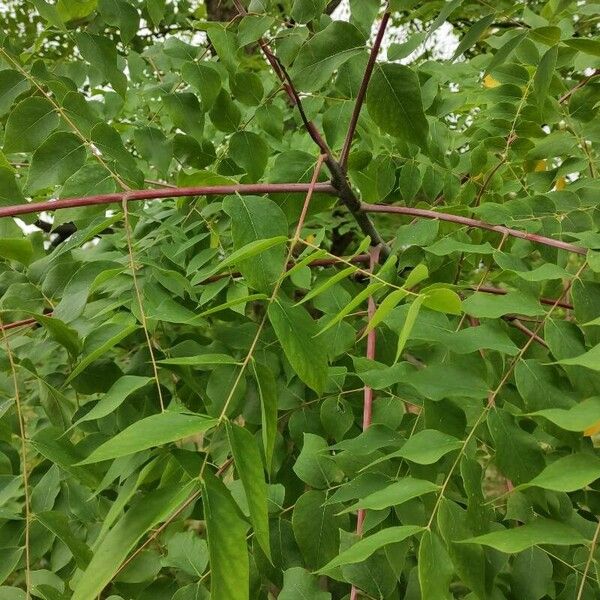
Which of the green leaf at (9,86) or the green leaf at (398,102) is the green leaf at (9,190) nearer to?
the green leaf at (9,86)

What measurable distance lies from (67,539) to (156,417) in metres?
0.20

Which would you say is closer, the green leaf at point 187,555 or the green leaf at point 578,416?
the green leaf at point 578,416

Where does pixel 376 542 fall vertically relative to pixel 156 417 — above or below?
below

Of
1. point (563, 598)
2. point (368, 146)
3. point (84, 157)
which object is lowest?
point (563, 598)

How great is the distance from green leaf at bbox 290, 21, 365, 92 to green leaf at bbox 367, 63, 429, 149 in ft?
0.11

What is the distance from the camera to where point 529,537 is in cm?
39

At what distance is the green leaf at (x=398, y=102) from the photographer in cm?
54

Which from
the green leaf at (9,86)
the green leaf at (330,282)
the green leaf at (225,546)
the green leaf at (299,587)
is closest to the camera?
the green leaf at (225,546)

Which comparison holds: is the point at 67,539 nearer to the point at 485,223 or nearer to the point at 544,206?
the point at 485,223

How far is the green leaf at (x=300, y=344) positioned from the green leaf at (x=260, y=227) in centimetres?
4

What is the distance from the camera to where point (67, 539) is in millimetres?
499

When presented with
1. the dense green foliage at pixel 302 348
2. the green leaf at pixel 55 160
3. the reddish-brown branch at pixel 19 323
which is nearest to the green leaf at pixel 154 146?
the dense green foliage at pixel 302 348

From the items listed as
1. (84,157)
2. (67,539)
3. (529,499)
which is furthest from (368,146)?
(67,539)

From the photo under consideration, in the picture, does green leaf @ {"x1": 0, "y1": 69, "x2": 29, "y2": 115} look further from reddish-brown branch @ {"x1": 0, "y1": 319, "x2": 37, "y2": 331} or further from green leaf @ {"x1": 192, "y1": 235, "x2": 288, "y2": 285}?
green leaf @ {"x1": 192, "y1": 235, "x2": 288, "y2": 285}
